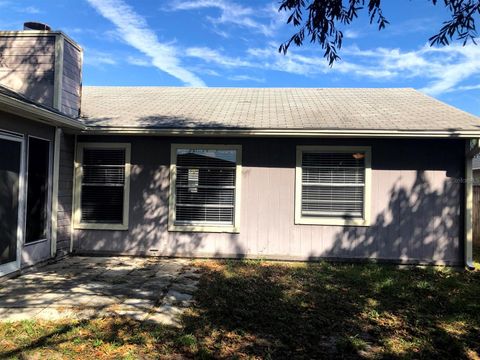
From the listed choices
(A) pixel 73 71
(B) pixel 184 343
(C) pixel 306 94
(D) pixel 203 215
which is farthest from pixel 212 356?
(C) pixel 306 94

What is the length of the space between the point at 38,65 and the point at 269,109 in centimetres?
508

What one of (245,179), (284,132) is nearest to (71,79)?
(245,179)

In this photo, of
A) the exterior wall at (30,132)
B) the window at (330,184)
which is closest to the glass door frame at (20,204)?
the exterior wall at (30,132)

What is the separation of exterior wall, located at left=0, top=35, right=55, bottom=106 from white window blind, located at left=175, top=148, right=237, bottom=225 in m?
2.97

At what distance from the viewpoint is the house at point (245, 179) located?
319 inches

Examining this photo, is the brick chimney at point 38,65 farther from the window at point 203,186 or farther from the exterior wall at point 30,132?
the window at point 203,186

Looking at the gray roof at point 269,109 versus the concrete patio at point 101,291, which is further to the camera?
the gray roof at point 269,109

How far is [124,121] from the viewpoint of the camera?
28.2ft

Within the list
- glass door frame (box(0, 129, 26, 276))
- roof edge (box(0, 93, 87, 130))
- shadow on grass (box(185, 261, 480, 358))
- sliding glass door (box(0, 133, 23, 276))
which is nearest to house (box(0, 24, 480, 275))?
roof edge (box(0, 93, 87, 130))

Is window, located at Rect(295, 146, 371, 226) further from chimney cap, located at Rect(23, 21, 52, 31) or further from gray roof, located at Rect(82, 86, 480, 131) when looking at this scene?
chimney cap, located at Rect(23, 21, 52, 31)

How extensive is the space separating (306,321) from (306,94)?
8.06 meters

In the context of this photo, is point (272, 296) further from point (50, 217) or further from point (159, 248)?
point (50, 217)

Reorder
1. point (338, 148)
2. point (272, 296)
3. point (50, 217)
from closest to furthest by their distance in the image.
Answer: point (272, 296) < point (50, 217) < point (338, 148)

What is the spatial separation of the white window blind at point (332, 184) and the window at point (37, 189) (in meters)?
5.12
